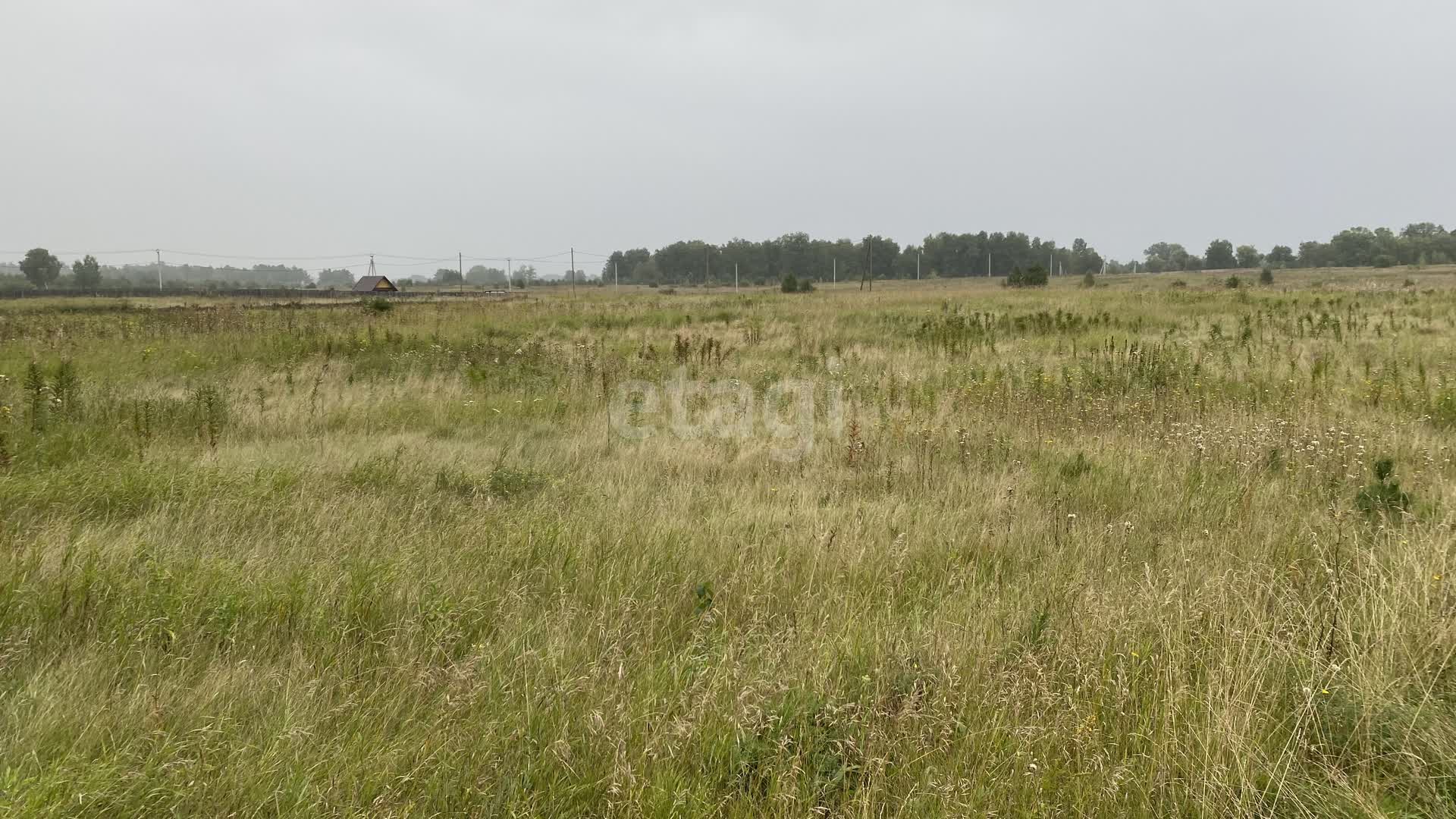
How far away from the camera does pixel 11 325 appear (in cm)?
1688

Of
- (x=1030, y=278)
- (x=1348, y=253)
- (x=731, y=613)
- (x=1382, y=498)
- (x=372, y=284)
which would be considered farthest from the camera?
(x=1348, y=253)

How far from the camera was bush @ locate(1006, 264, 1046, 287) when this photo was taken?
142ft

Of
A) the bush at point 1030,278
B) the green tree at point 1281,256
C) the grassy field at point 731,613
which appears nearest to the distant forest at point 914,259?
the green tree at point 1281,256

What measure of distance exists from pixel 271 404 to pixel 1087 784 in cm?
845

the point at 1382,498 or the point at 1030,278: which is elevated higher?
the point at 1030,278

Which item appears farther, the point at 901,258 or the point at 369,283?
the point at 901,258

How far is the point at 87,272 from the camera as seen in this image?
75312 millimetres

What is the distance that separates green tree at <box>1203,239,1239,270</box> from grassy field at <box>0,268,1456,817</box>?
118 m

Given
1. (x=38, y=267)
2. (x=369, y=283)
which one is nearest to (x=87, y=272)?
(x=38, y=267)

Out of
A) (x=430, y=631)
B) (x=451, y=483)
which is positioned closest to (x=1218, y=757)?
(x=430, y=631)

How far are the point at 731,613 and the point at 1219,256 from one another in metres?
126

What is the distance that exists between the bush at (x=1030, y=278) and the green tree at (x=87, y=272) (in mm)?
82904

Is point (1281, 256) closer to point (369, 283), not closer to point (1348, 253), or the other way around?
point (1348, 253)

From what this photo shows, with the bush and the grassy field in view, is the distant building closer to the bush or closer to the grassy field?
the bush
